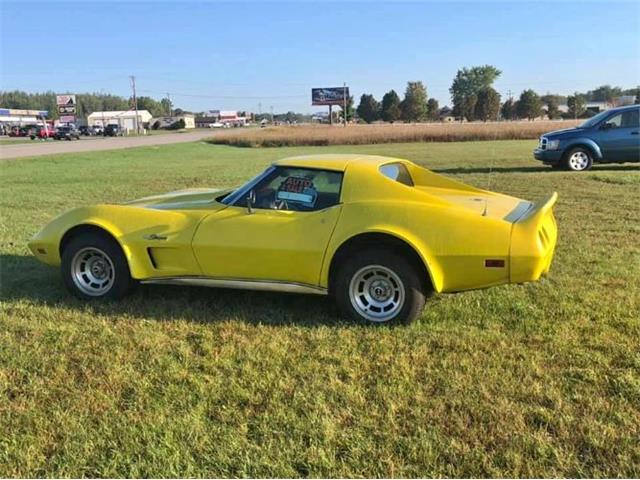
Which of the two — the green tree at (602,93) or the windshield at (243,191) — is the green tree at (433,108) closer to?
the green tree at (602,93)

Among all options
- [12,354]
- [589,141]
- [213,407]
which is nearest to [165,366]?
[213,407]

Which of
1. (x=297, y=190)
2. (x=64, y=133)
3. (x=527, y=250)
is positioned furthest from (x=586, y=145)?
(x=64, y=133)

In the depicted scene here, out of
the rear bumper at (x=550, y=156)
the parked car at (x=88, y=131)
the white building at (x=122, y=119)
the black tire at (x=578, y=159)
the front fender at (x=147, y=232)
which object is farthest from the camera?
the white building at (x=122, y=119)

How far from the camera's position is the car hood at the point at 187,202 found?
4840 millimetres

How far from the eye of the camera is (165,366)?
3.71 meters

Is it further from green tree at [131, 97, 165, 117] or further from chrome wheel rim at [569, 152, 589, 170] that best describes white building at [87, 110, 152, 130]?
chrome wheel rim at [569, 152, 589, 170]

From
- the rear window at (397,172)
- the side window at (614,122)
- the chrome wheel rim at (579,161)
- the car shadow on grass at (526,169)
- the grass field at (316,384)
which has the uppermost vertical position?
the side window at (614,122)

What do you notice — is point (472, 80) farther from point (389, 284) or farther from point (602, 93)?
point (389, 284)

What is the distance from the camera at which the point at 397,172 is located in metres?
4.95

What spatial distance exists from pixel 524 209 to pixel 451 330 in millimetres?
1263

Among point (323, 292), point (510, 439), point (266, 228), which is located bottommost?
point (510, 439)

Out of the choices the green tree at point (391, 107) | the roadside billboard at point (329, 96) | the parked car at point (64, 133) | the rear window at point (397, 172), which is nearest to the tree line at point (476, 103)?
the green tree at point (391, 107)

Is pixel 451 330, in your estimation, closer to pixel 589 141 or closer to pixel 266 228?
pixel 266 228

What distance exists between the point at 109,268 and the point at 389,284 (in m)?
2.41
